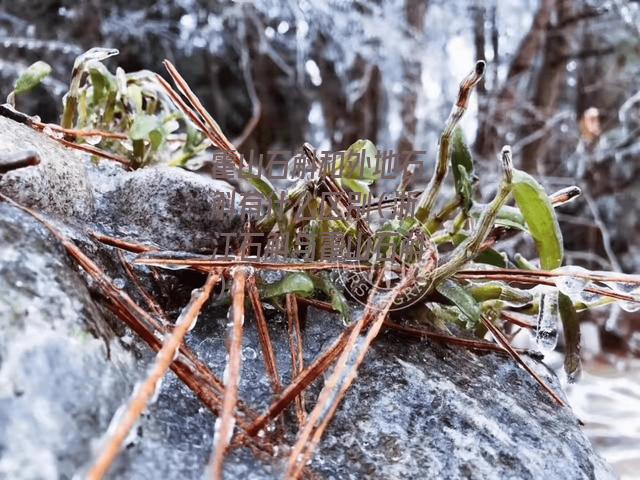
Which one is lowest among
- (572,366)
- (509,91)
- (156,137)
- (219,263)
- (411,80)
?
(572,366)

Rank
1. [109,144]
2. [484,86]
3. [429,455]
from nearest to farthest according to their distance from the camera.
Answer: [429,455] → [109,144] → [484,86]

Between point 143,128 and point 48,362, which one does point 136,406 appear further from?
point 143,128

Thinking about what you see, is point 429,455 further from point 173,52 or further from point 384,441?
point 173,52

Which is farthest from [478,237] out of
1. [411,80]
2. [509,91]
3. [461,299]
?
[411,80]

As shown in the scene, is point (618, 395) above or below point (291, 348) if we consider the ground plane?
below

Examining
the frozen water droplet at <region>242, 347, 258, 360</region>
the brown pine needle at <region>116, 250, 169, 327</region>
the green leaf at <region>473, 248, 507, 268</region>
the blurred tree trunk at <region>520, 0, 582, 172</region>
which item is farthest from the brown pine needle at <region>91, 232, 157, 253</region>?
the blurred tree trunk at <region>520, 0, 582, 172</region>

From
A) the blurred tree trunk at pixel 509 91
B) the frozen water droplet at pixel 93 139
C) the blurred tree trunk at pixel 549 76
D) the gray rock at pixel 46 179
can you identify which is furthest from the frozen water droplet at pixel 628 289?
the blurred tree trunk at pixel 509 91

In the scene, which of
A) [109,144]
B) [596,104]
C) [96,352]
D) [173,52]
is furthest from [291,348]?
[596,104]
